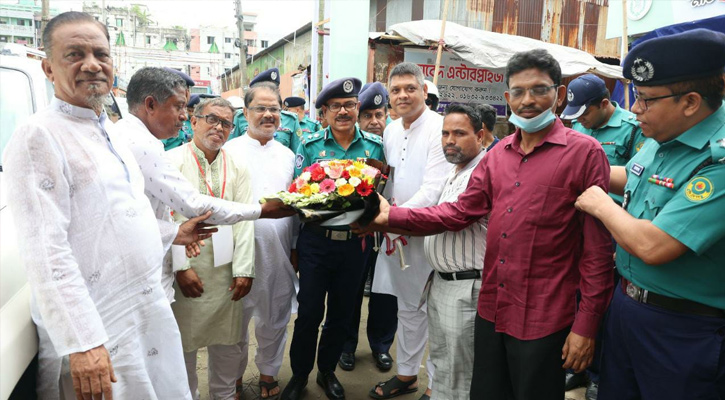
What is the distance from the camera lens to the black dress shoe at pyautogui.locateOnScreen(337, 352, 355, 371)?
4051mm

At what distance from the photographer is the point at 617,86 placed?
9492 millimetres

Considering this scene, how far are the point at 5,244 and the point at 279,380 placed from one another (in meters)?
2.45

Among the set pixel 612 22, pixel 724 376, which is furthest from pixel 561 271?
pixel 612 22

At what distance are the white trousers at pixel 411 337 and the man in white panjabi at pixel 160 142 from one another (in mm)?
1645

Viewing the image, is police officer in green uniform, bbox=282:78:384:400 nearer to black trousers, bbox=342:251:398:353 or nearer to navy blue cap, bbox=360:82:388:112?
A: black trousers, bbox=342:251:398:353

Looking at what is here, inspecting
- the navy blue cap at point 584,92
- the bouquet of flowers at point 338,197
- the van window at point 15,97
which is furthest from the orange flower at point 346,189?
the navy blue cap at point 584,92

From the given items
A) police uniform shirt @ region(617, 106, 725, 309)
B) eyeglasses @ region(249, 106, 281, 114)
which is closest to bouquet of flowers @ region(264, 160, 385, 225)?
eyeglasses @ region(249, 106, 281, 114)

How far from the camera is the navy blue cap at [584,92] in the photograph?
4035 millimetres

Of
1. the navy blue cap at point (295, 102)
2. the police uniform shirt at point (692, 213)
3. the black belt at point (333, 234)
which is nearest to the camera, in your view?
the police uniform shirt at point (692, 213)

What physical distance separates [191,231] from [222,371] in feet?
3.92

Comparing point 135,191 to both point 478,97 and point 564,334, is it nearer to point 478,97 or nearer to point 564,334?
point 564,334

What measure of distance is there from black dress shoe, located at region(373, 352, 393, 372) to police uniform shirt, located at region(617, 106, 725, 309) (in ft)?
8.20

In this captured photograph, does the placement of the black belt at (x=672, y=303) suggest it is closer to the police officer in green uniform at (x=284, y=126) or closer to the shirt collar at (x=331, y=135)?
the shirt collar at (x=331, y=135)

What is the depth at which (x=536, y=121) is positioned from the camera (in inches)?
87.4
